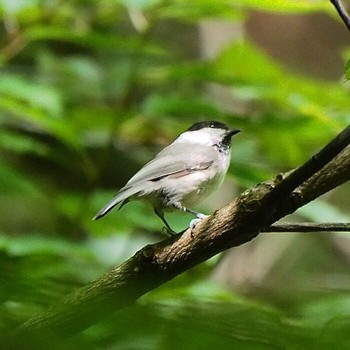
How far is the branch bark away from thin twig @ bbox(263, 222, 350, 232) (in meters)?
0.02

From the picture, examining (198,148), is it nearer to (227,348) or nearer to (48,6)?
(48,6)

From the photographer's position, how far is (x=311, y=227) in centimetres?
42

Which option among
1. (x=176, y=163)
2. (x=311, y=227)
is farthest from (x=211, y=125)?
(x=311, y=227)

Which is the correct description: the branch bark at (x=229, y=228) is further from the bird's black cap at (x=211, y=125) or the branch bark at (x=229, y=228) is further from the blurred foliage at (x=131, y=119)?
the bird's black cap at (x=211, y=125)

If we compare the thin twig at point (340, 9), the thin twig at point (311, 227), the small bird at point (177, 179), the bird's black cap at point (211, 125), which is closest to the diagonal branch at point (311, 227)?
the thin twig at point (311, 227)

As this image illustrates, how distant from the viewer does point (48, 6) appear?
138cm

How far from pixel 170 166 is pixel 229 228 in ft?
1.75

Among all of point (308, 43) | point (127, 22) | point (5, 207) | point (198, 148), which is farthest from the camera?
point (308, 43)

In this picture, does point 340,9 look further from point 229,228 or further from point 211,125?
point 211,125

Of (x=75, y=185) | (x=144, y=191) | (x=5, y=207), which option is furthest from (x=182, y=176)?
(x=5, y=207)

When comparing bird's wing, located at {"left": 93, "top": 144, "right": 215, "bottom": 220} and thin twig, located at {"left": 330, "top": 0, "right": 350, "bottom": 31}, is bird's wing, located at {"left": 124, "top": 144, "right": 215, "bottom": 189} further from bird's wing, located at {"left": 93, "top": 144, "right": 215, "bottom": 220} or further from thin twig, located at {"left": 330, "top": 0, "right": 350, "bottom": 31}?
thin twig, located at {"left": 330, "top": 0, "right": 350, "bottom": 31}

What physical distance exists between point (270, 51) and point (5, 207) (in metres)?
1.22

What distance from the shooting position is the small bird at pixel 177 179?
2.85ft

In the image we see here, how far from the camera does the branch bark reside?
13.7 inches
